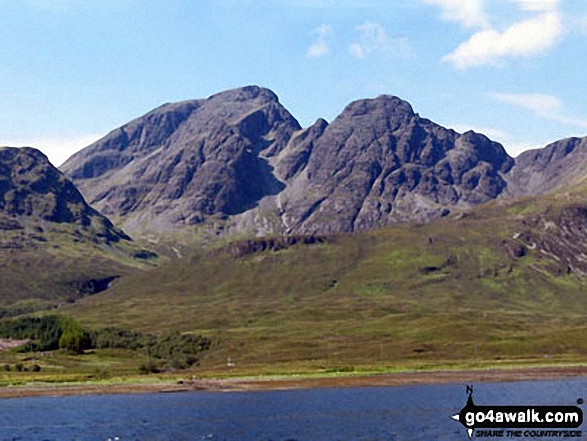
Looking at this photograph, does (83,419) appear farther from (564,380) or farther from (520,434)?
(564,380)

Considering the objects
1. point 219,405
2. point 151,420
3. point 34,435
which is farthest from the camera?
point 219,405

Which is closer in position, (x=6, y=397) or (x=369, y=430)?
(x=369, y=430)

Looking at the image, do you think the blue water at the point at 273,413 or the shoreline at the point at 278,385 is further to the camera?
the shoreline at the point at 278,385

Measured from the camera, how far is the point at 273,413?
442 feet

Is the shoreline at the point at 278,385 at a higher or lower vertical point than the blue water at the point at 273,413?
higher

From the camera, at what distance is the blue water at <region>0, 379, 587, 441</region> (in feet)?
357

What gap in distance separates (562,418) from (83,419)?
292ft

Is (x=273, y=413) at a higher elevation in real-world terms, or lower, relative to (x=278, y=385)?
lower

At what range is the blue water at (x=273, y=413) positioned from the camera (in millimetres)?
108750

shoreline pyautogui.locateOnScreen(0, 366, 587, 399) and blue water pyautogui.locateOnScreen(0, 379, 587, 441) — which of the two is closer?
blue water pyautogui.locateOnScreen(0, 379, 587, 441)

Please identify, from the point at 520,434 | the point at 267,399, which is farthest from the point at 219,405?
the point at 520,434

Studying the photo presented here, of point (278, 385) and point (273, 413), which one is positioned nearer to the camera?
point (273, 413)

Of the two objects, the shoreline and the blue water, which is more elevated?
the shoreline

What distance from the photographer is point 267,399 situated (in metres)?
162
